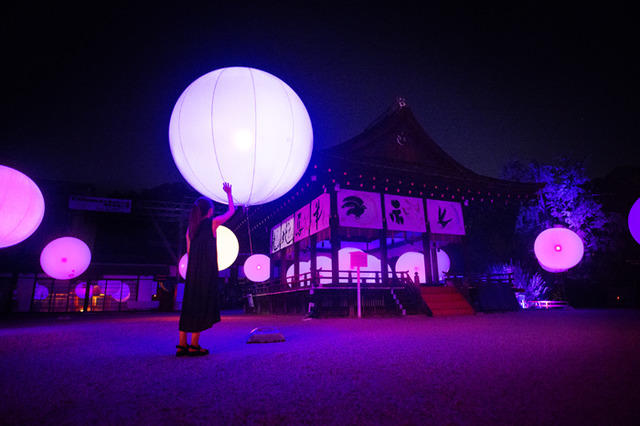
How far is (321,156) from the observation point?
1104 centimetres

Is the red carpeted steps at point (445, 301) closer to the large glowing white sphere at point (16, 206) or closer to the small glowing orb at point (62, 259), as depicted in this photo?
the large glowing white sphere at point (16, 206)

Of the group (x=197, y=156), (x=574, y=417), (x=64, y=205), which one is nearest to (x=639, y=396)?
(x=574, y=417)

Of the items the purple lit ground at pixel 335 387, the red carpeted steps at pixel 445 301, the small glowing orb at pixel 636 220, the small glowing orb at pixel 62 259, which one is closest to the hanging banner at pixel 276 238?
the red carpeted steps at pixel 445 301

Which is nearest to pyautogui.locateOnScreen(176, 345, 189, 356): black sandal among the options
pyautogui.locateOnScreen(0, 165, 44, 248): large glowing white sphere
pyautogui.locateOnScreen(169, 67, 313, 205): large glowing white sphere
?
pyautogui.locateOnScreen(169, 67, 313, 205): large glowing white sphere

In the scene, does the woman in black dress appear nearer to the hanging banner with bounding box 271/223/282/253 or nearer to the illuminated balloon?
the illuminated balloon

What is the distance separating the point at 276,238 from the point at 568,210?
1600cm

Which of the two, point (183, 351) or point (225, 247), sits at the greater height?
point (225, 247)

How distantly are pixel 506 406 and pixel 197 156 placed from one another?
14.0 ft

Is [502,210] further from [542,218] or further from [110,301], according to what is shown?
[110,301]

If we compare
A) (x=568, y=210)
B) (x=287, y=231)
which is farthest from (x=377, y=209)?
(x=568, y=210)

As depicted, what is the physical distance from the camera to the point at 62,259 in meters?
10.3

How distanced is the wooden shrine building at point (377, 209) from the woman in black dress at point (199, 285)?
6840mm

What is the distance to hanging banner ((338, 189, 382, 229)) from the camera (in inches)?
472

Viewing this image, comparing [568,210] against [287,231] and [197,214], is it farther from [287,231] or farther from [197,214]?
[197,214]
